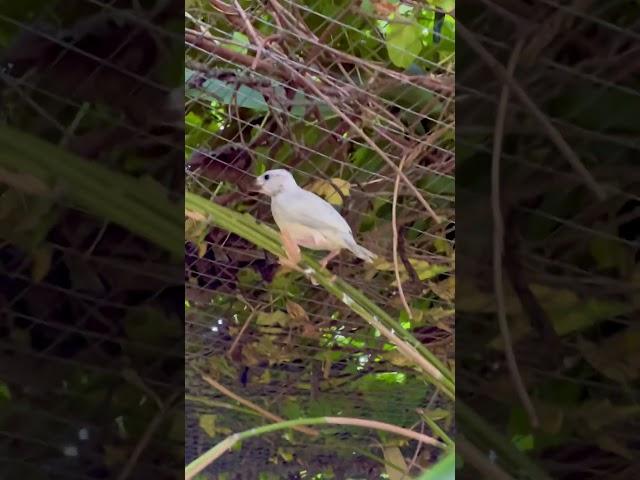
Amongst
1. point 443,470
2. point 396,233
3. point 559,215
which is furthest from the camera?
point 396,233

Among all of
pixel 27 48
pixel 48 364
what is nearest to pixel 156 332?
pixel 48 364

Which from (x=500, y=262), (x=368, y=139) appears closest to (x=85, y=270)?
(x=500, y=262)

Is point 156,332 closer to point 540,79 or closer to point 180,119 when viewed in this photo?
point 180,119

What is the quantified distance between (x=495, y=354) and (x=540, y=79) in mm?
163

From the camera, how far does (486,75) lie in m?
0.38

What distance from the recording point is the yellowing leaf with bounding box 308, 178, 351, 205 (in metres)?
0.64

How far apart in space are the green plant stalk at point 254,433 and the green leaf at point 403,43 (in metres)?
0.37

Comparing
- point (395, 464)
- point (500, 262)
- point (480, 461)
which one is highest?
point (500, 262)

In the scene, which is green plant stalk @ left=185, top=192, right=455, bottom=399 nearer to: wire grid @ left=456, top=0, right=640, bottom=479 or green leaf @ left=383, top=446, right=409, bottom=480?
green leaf @ left=383, top=446, right=409, bottom=480

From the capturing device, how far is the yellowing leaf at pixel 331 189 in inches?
25.4

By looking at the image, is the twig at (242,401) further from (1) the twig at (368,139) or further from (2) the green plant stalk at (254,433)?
(1) the twig at (368,139)

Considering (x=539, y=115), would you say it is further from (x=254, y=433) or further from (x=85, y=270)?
(x=254, y=433)

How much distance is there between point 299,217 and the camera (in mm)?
629

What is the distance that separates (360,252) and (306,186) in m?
0.09
